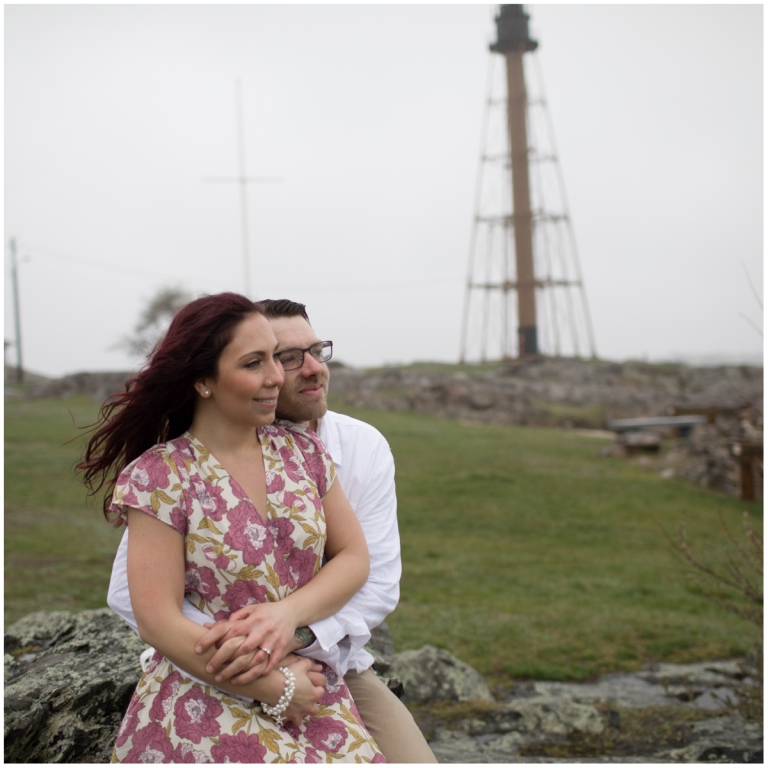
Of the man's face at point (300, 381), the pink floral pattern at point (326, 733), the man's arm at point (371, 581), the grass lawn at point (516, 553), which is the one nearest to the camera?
the pink floral pattern at point (326, 733)

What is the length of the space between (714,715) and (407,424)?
50.9ft

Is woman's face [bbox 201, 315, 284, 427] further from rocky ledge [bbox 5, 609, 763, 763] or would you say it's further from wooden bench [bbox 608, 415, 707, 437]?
wooden bench [bbox 608, 415, 707, 437]

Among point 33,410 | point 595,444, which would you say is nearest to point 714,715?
point 595,444

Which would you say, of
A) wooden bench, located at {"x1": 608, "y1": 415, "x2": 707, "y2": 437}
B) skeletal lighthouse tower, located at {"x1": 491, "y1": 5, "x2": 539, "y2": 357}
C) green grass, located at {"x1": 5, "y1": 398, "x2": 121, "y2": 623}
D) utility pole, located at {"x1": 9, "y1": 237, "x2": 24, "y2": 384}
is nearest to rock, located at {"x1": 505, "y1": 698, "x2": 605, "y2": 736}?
green grass, located at {"x1": 5, "y1": 398, "x2": 121, "y2": 623}

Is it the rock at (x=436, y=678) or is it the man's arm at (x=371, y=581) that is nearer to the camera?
the man's arm at (x=371, y=581)

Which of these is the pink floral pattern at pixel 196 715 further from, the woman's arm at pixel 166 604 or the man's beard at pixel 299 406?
the man's beard at pixel 299 406

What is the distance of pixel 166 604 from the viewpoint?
6.77 feet

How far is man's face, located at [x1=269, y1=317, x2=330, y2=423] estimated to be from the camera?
258 cm

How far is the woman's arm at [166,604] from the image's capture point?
205 cm

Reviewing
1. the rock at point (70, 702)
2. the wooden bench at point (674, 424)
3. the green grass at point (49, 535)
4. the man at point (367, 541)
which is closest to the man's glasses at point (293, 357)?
the man at point (367, 541)

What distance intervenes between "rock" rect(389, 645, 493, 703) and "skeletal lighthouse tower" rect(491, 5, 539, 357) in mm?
27023

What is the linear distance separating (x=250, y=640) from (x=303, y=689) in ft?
0.74

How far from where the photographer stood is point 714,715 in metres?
5.13

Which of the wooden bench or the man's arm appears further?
the wooden bench
